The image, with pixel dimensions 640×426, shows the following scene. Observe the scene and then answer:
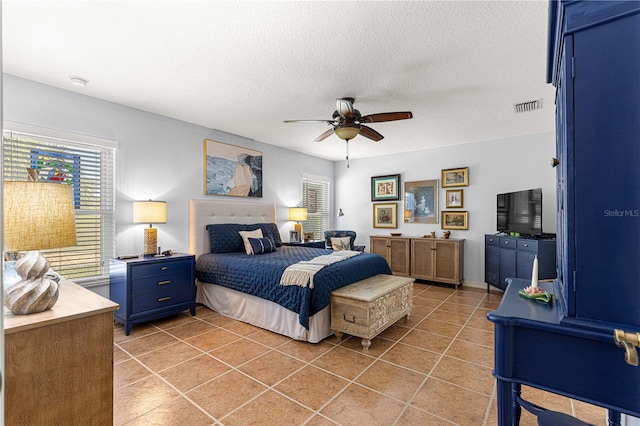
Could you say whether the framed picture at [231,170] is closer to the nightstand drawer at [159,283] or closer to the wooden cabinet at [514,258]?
the nightstand drawer at [159,283]

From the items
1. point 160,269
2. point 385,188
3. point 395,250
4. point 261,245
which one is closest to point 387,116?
point 261,245

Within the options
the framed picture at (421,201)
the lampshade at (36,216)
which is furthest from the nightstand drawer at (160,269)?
the framed picture at (421,201)

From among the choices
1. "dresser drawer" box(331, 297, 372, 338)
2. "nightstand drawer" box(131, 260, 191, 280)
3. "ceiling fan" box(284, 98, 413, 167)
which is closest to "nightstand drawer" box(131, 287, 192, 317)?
"nightstand drawer" box(131, 260, 191, 280)

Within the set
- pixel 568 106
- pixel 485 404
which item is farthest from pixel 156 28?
pixel 485 404

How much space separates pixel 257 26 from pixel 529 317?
2.27 meters

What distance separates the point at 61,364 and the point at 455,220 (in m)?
5.46

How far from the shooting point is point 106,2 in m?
1.91

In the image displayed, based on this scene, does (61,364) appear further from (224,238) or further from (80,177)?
(224,238)

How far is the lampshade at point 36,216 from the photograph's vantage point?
123cm

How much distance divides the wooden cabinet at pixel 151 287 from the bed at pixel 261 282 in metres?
0.32

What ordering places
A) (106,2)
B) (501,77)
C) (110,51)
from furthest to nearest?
(501,77) → (110,51) → (106,2)

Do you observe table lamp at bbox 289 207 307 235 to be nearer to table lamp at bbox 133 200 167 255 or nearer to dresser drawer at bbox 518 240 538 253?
table lamp at bbox 133 200 167 255

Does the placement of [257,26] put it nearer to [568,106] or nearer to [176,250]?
[568,106]

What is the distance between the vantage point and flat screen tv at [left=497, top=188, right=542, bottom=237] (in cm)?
418
